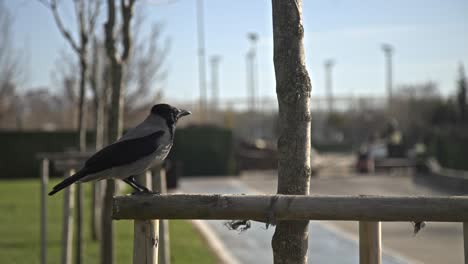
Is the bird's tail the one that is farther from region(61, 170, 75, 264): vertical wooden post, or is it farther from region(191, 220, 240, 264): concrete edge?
region(191, 220, 240, 264): concrete edge

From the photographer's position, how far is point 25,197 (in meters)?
21.5

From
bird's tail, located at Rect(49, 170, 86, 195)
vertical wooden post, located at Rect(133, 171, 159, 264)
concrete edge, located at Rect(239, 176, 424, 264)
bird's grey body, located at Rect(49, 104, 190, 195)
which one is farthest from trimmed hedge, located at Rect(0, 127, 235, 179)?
vertical wooden post, located at Rect(133, 171, 159, 264)

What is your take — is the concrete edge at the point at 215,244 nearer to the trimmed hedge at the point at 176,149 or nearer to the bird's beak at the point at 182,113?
the bird's beak at the point at 182,113

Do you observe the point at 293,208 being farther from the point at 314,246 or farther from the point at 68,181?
the point at 314,246

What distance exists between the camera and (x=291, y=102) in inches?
156

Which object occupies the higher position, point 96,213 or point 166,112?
point 166,112

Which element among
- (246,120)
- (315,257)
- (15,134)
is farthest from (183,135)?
(246,120)

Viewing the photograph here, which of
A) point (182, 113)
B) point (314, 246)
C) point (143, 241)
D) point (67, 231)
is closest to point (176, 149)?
point (314, 246)

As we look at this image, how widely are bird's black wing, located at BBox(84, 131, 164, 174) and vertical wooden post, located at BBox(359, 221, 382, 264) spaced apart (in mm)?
1372

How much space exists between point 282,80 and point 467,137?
29.3 meters

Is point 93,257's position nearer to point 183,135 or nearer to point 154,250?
point 154,250

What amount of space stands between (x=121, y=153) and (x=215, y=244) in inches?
336

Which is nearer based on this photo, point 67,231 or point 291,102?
point 291,102

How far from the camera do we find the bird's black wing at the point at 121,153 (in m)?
4.27
